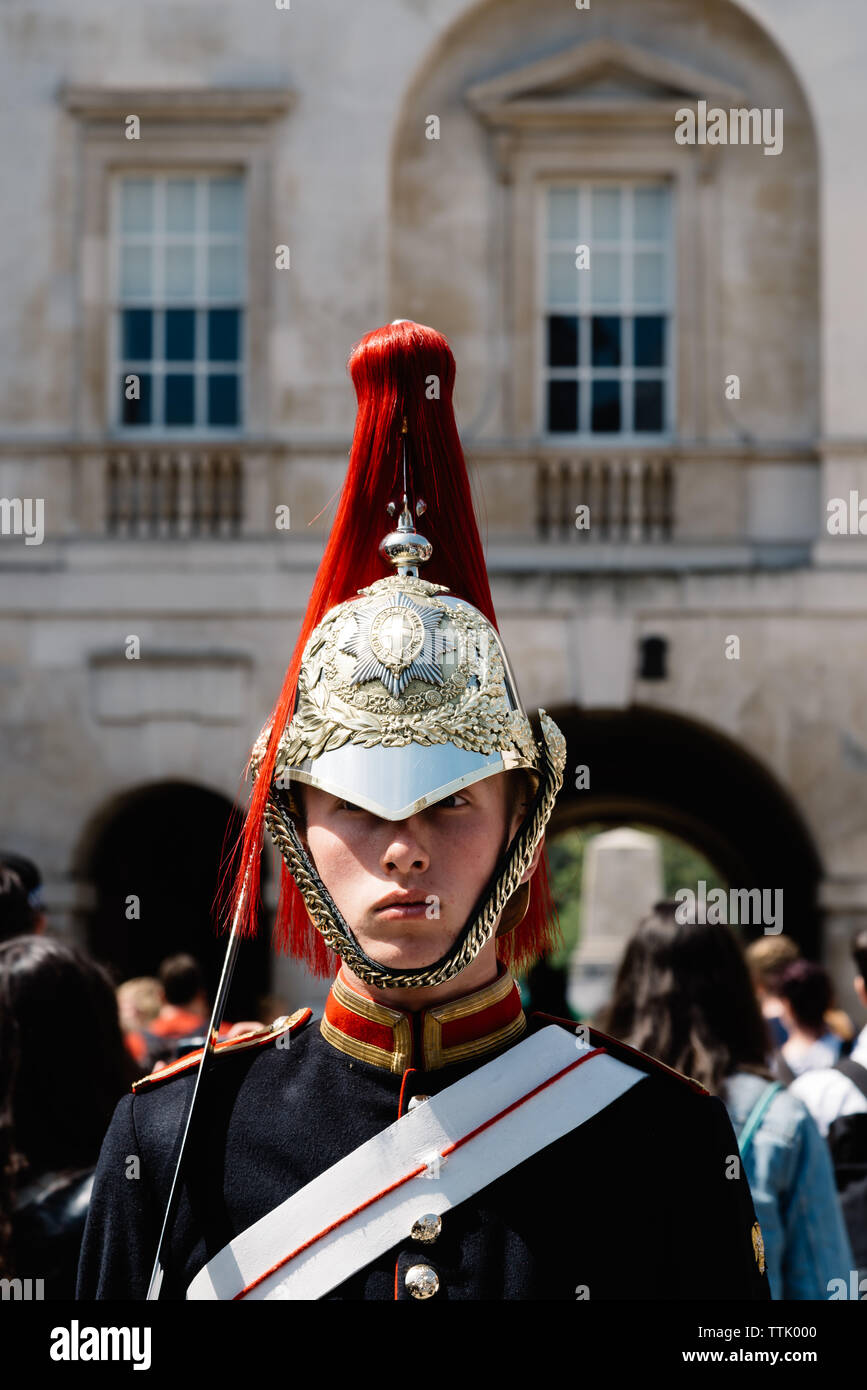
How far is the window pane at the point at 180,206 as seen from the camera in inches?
500

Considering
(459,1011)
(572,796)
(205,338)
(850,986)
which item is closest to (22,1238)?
(459,1011)

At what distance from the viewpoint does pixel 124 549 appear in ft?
40.1

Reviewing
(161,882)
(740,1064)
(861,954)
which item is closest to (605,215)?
(161,882)

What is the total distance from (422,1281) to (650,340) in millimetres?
10841

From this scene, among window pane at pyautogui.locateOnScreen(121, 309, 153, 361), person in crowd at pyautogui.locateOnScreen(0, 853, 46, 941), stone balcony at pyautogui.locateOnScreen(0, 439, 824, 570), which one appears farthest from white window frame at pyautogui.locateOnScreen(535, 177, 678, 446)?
person in crowd at pyautogui.locateOnScreen(0, 853, 46, 941)

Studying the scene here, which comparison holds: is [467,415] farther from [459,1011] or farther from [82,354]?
[459,1011]

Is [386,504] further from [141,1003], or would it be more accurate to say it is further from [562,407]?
[562,407]

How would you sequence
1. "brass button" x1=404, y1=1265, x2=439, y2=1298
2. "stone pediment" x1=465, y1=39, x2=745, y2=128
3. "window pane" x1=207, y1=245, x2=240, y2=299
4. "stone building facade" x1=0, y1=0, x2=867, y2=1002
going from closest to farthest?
1. "brass button" x1=404, y1=1265, x2=439, y2=1298
2. "stone building facade" x1=0, y1=0, x2=867, y2=1002
3. "stone pediment" x1=465, y1=39, x2=745, y2=128
4. "window pane" x1=207, y1=245, x2=240, y2=299

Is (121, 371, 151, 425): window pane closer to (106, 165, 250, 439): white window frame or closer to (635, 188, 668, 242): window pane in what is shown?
(106, 165, 250, 439): white window frame

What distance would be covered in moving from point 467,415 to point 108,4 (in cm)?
352

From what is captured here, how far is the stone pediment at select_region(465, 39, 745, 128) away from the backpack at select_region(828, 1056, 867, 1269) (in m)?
9.16

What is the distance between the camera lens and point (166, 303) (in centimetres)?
1271

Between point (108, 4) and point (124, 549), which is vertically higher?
point (108, 4)

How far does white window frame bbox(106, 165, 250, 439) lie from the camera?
41.4 feet
